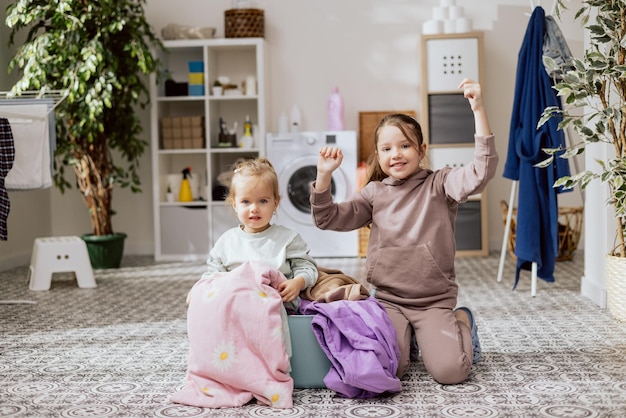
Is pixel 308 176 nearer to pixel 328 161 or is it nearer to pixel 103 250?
pixel 103 250

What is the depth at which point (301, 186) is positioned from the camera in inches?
210

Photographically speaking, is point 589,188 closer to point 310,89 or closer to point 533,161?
point 533,161

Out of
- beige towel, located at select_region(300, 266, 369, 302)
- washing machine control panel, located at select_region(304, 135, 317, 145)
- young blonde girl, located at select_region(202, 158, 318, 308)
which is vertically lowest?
beige towel, located at select_region(300, 266, 369, 302)

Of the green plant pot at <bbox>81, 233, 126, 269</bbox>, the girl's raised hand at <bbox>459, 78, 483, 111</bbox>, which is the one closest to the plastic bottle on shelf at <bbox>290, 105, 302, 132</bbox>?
the green plant pot at <bbox>81, 233, 126, 269</bbox>

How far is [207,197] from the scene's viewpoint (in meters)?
5.49

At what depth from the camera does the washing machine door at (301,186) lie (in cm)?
528

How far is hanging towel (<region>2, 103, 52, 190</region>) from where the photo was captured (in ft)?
11.8

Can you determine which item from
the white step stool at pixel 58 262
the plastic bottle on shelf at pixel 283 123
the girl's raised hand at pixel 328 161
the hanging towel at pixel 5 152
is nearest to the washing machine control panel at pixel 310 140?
the plastic bottle on shelf at pixel 283 123

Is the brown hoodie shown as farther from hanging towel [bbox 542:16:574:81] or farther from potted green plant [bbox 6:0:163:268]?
potted green plant [bbox 6:0:163:268]

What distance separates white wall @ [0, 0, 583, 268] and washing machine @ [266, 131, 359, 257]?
393 mm

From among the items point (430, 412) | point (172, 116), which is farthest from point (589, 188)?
point (172, 116)

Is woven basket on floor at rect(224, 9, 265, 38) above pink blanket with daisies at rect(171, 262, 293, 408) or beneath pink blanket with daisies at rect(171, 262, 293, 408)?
above

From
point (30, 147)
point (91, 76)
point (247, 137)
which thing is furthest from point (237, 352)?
point (247, 137)

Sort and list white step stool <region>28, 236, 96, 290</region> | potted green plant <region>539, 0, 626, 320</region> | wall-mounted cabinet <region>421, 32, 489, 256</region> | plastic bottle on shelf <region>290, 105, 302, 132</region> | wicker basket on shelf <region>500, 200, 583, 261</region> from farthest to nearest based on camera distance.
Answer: plastic bottle on shelf <region>290, 105, 302, 132</region> → wall-mounted cabinet <region>421, 32, 489, 256</region> → wicker basket on shelf <region>500, 200, 583, 261</region> → white step stool <region>28, 236, 96, 290</region> → potted green plant <region>539, 0, 626, 320</region>
